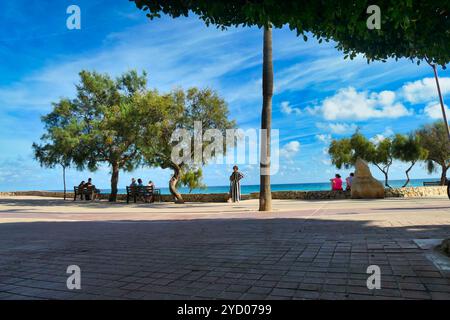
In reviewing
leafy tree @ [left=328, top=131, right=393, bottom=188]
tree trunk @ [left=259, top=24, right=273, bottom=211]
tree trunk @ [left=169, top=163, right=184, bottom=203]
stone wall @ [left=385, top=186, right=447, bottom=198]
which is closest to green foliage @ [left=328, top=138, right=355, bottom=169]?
leafy tree @ [left=328, top=131, right=393, bottom=188]

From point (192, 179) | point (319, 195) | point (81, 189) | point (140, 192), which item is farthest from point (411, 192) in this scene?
point (81, 189)

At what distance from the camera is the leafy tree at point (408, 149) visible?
32.7 metres

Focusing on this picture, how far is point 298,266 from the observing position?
164 inches

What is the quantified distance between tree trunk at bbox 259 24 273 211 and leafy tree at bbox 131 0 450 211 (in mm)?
6410

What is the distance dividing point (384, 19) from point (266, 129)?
8.19 meters

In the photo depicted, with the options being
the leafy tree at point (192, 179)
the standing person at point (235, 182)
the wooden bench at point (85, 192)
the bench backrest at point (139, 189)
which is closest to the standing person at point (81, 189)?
the wooden bench at point (85, 192)

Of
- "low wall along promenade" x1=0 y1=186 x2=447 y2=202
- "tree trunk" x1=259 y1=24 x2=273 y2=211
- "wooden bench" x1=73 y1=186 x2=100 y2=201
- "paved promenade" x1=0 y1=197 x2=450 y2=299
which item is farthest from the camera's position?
"wooden bench" x1=73 y1=186 x2=100 y2=201

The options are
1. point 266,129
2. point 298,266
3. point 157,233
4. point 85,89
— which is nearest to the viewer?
point 298,266

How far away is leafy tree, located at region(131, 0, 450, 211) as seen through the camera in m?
4.20

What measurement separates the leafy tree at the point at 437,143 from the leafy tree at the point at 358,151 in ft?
11.9

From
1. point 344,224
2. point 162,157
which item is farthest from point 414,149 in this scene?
point 344,224

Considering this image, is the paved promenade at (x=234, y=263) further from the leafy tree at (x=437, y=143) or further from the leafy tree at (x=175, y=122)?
the leafy tree at (x=437, y=143)

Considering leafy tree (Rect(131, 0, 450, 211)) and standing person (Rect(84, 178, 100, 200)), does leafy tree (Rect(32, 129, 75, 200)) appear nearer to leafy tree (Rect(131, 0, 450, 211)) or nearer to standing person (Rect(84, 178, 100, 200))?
standing person (Rect(84, 178, 100, 200))
